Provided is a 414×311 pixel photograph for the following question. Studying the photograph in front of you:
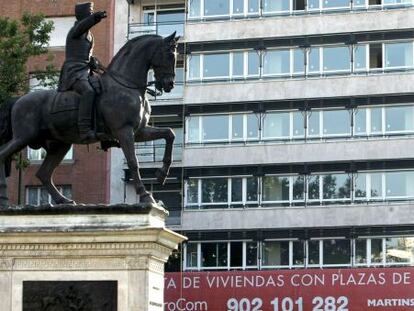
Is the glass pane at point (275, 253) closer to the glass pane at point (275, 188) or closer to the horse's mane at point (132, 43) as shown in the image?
the glass pane at point (275, 188)

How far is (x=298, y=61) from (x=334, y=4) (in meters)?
3.24

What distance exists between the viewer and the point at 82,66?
2052cm

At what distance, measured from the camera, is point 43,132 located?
20.6m

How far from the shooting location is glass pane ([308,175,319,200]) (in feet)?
190

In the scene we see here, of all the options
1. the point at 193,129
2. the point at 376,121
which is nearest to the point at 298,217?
the point at 376,121

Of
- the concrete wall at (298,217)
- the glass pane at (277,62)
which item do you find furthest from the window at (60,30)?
the concrete wall at (298,217)

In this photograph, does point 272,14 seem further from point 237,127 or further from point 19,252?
point 19,252

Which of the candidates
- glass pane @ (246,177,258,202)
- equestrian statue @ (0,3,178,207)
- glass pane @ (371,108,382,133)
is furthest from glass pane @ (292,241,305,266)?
equestrian statue @ (0,3,178,207)

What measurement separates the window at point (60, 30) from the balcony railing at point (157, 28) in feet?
9.89

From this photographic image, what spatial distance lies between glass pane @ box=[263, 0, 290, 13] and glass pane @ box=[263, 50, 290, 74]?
2079mm

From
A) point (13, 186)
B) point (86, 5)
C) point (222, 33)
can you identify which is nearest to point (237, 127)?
point (222, 33)

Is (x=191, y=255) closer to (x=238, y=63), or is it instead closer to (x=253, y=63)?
(x=238, y=63)

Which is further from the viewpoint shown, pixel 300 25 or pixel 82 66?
pixel 300 25

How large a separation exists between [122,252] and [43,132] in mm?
2802
